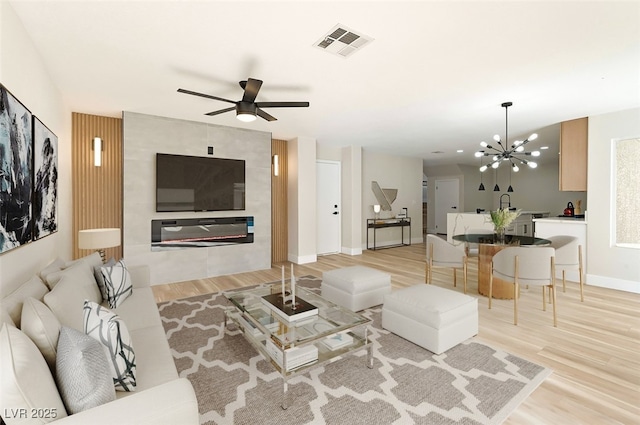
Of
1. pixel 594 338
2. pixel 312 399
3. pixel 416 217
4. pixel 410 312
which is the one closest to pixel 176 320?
pixel 312 399

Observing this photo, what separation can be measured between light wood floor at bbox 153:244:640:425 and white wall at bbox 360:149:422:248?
3.06 metres

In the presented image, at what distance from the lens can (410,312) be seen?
2.63m

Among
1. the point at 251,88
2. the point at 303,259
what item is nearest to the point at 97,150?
the point at 251,88

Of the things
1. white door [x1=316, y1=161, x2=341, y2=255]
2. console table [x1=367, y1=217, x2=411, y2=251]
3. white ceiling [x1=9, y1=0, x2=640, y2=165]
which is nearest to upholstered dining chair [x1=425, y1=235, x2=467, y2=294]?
white ceiling [x1=9, y1=0, x2=640, y2=165]

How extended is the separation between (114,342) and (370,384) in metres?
1.57

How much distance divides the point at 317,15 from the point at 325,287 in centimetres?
276

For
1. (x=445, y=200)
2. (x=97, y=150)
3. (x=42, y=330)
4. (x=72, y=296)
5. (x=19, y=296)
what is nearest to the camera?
(x=42, y=330)

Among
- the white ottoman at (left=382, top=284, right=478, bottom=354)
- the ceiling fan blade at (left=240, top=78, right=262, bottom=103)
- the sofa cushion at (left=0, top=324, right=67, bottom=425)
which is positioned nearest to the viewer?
the sofa cushion at (left=0, top=324, right=67, bottom=425)

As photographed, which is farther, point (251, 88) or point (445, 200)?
point (445, 200)

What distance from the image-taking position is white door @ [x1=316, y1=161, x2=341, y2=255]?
6.82m

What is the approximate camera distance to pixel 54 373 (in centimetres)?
122

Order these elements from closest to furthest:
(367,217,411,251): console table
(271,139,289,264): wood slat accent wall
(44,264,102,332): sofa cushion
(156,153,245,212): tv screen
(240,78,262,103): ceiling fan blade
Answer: (44,264,102,332): sofa cushion < (240,78,262,103): ceiling fan blade < (156,153,245,212): tv screen < (271,139,289,264): wood slat accent wall < (367,217,411,251): console table

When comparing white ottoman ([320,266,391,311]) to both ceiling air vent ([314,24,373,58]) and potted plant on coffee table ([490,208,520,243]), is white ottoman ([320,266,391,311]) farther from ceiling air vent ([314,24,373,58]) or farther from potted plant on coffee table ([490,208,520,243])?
ceiling air vent ([314,24,373,58])

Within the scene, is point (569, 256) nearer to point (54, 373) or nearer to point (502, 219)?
point (502, 219)
